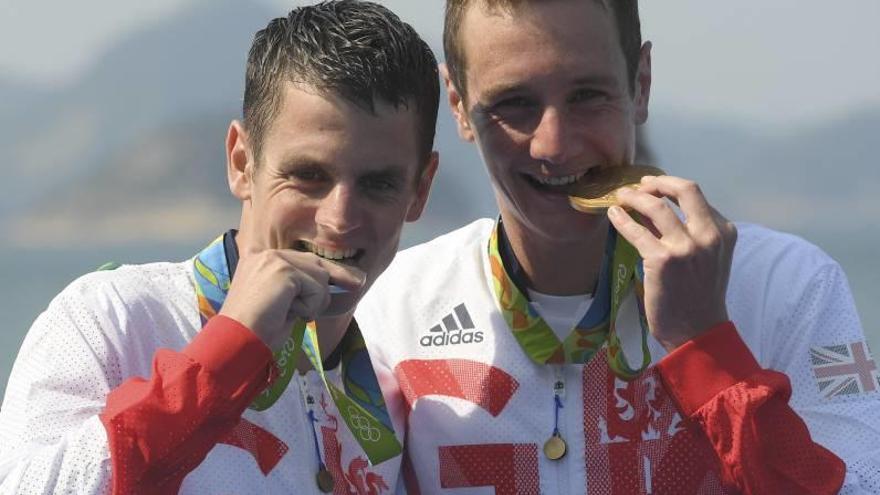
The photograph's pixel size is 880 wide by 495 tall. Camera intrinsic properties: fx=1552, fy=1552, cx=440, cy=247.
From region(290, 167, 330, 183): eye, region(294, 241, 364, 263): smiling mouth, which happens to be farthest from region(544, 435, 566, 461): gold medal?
region(290, 167, 330, 183): eye

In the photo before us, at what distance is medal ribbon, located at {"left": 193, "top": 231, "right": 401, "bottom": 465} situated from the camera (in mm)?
4250

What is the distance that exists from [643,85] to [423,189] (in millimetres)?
800

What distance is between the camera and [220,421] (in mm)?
3801

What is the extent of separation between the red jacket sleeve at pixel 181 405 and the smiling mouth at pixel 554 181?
1.10 m

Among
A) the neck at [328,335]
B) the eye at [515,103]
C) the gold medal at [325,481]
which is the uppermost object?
the eye at [515,103]

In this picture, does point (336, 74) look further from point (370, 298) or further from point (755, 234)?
point (755, 234)

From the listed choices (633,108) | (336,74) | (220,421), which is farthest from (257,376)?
(633,108)

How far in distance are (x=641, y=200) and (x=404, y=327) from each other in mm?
1153

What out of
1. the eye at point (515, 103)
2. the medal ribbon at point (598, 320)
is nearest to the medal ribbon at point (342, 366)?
the medal ribbon at point (598, 320)

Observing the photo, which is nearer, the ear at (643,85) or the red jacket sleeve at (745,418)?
the red jacket sleeve at (745,418)

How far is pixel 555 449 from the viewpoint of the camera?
4.68 metres

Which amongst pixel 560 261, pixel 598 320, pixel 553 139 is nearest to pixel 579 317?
pixel 598 320

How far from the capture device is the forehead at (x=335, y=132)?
13.7 ft

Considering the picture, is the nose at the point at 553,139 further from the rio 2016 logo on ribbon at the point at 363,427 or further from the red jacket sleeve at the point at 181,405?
the red jacket sleeve at the point at 181,405
